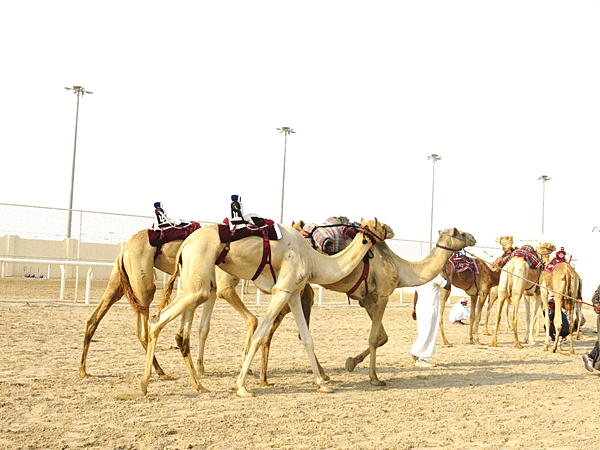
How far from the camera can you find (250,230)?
25.9 feet

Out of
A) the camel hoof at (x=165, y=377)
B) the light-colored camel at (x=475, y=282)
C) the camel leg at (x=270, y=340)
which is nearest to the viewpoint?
the camel leg at (x=270, y=340)

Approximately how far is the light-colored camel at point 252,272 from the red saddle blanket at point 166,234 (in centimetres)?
91

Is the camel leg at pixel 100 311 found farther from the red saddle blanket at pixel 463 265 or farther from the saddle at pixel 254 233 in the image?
the red saddle blanket at pixel 463 265

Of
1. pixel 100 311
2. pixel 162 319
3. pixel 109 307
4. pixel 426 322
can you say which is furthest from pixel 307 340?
pixel 426 322

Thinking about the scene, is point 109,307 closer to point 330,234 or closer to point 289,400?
point 289,400

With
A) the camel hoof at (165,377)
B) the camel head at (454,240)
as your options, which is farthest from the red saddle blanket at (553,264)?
the camel hoof at (165,377)

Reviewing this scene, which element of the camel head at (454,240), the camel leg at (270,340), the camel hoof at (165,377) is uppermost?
the camel head at (454,240)

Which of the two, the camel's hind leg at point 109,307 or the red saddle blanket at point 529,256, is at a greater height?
the red saddle blanket at point 529,256

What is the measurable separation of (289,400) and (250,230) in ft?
6.90

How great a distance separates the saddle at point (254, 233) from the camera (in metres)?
7.76

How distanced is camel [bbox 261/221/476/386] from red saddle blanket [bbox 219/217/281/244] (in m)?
1.52

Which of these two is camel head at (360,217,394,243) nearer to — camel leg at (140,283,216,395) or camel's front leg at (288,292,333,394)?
camel's front leg at (288,292,333,394)

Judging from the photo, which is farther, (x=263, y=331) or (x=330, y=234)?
(x=330, y=234)

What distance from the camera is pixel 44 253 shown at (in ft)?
87.2
